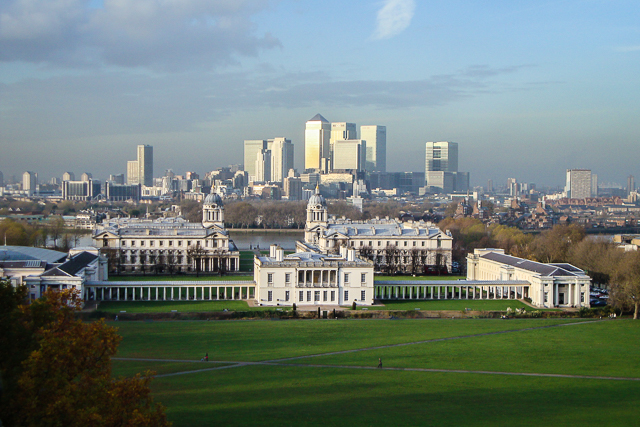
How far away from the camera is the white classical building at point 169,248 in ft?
275

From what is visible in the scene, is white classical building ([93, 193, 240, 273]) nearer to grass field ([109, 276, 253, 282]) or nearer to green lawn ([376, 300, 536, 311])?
grass field ([109, 276, 253, 282])

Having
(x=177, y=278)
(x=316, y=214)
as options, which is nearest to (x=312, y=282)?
(x=177, y=278)

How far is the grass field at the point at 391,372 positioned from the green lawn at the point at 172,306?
637 cm

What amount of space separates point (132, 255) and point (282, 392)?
59.6m

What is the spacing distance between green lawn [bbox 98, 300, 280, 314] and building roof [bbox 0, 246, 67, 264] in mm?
7763

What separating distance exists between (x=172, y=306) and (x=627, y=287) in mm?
32675

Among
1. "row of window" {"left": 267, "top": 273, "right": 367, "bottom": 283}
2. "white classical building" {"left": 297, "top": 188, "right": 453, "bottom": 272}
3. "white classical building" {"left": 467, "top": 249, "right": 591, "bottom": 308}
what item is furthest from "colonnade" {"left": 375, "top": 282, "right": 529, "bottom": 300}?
"white classical building" {"left": 297, "top": 188, "right": 453, "bottom": 272}

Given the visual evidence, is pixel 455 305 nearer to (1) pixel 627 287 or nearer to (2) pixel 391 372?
(1) pixel 627 287

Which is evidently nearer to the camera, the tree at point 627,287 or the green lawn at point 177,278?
the tree at point 627,287

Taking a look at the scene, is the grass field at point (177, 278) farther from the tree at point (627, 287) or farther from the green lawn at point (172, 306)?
the tree at point (627, 287)

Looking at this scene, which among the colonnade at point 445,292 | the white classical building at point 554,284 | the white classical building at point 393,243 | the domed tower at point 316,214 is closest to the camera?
the white classical building at point 554,284

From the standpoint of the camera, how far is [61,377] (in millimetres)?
19328

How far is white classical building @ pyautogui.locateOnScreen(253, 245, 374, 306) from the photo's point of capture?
194ft

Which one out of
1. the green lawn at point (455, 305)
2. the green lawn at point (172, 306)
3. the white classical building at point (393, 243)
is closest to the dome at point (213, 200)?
the white classical building at point (393, 243)
